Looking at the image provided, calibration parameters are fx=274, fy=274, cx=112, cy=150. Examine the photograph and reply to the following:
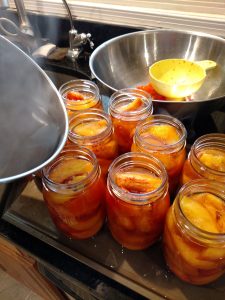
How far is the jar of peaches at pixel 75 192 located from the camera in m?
0.40

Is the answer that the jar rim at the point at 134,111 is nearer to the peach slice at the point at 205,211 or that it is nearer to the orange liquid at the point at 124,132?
the orange liquid at the point at 124,132

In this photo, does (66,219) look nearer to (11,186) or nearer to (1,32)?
(11,186)

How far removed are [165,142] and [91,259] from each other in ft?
0.74

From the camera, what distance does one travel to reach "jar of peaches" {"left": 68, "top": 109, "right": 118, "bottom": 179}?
1.53ft

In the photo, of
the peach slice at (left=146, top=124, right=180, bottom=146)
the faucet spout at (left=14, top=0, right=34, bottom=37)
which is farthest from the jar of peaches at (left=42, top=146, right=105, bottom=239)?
the faucet spout at (left=14, top=0, right=34, bottom=37)

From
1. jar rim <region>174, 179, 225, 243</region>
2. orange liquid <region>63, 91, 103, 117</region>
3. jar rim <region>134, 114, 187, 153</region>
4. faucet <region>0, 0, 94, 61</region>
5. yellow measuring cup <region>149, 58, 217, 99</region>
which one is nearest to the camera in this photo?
jar rim <region>174, 179, 225, 243</region>

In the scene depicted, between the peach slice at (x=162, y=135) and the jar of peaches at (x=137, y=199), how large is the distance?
0.17 ft

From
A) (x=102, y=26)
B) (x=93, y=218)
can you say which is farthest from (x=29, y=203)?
(x=102, y=26)

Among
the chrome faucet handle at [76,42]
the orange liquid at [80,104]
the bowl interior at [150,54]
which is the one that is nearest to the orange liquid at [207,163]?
the orange liquid at [80,104]

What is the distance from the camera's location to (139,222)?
15.7 inches

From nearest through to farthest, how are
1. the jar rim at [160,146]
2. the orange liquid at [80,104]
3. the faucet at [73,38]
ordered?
the jar rim at [160,146]
the orange liquid at [80,104]
the faucet at [73,38]

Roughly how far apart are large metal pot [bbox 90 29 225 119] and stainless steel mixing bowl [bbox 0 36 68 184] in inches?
9.4

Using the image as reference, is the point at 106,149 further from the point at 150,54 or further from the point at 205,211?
the point at 150,54

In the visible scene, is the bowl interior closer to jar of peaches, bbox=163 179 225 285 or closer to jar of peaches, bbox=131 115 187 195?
jar of peaches, bbox=131 115 187 195
